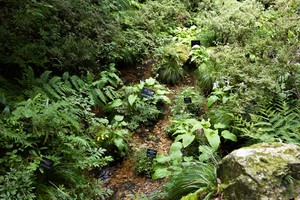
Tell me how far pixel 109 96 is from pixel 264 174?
2.56 m

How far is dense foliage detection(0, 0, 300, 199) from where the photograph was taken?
6.19 feet

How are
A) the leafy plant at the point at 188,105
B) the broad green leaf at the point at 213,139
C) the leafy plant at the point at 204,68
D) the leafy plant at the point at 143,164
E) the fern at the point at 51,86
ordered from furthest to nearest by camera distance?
the leafy plant at the point at 204,68
the leafy plant at the point at 188,105
the leafy plant at the point at 143,164
the broad green leaf at the point at 213,139
the fern at the point at 51,86

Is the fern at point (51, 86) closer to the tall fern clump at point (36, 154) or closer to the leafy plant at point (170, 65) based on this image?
the tall fern clump at point (36, 154)

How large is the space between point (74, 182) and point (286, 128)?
8.35ft

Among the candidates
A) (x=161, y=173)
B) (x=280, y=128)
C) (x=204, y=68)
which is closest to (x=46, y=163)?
(x=161, y=173)

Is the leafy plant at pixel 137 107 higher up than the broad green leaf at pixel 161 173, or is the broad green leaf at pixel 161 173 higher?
the broad green leaf at pixel 161 173

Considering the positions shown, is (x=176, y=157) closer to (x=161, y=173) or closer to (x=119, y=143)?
(x=161, y=173)

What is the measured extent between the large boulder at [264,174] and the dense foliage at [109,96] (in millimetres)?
310

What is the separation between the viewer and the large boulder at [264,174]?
1.42 metres

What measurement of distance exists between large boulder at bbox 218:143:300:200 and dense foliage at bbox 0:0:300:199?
0.31 meters

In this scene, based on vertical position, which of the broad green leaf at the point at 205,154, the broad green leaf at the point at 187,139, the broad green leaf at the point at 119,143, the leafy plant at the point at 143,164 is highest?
the broad green leaf at the point at 205,154

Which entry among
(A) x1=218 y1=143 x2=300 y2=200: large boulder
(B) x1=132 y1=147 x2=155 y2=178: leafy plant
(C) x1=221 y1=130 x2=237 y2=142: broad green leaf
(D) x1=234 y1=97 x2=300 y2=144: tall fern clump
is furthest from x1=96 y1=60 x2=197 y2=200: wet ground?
(D) x1=234 y1=97 x2=300 y2=144: tall fern clump

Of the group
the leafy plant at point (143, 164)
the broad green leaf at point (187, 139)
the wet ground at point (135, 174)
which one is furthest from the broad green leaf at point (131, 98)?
the broad green leaf at point (187, 139)

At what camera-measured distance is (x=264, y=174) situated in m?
1.47
